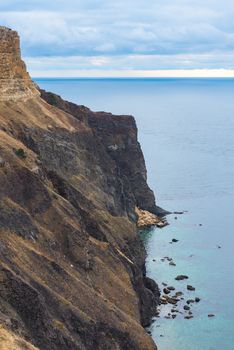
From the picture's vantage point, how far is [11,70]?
114 m

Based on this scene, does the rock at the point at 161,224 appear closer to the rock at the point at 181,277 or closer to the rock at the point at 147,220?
the rock at the point at 147,220

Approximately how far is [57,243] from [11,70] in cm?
4698

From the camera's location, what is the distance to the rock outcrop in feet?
366

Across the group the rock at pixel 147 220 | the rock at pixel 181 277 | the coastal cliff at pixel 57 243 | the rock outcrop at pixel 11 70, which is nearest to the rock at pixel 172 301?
the coastal cliff at pixel 57 243

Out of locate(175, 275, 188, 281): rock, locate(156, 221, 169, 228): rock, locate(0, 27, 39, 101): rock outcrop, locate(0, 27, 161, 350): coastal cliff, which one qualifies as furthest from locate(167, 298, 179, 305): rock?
locate(156, 221, 169, 228): rock

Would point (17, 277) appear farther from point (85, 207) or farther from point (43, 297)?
point (85, 207)

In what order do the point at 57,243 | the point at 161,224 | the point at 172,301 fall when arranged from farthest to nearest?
the point at 161,224 < the point at 172,301 < the point at 57,243

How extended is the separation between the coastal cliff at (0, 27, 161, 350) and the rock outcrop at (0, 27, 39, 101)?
19 cm

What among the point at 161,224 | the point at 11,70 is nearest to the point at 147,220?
the point at 161,224

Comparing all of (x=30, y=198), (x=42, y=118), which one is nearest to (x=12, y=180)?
(x=30, y=198)

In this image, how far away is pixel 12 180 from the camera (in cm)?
7806

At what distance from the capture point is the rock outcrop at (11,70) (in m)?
112

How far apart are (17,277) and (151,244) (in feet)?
229

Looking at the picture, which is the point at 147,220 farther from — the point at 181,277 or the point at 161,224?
the point at 181,277
